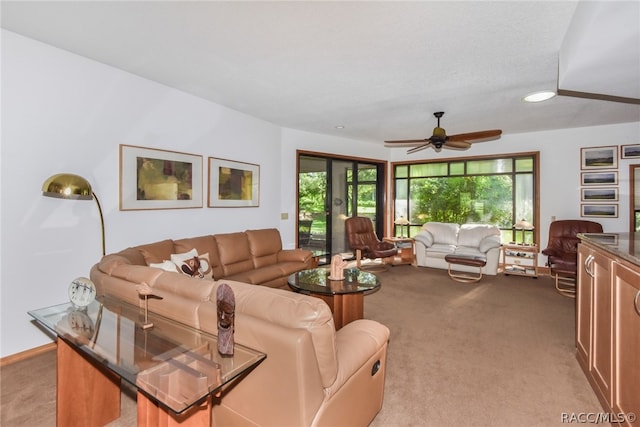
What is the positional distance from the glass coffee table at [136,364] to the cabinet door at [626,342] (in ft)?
6.14

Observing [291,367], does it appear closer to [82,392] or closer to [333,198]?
[82,392]

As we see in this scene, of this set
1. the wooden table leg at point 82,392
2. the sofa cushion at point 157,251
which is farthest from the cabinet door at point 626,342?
the sofa cushion at point 157,251

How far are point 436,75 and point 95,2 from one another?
2.98 meters

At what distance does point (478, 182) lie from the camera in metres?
6.54

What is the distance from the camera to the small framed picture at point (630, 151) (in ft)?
16.8

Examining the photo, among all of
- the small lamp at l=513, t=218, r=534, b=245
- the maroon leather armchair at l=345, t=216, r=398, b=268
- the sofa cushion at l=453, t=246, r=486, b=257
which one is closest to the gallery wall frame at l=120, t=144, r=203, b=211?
the maroon leather armchair at l=345, t=216, r=398, b=268

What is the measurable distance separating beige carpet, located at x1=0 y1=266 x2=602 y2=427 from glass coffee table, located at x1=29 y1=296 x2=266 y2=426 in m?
0.27

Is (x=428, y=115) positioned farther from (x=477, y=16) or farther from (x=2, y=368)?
(x=2, y=368)

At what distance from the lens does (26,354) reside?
2.68m

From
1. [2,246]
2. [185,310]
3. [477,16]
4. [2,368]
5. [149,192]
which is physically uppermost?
[477,16]

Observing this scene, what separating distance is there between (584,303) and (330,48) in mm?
2929

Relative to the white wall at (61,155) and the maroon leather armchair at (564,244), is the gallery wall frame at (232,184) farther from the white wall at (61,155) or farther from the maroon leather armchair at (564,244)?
the maroon leather armchair at (564,244)

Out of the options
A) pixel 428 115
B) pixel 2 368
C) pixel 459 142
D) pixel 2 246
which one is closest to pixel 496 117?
pixel 459 142

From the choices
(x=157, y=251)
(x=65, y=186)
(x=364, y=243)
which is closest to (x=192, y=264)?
(x=157, y=251)
